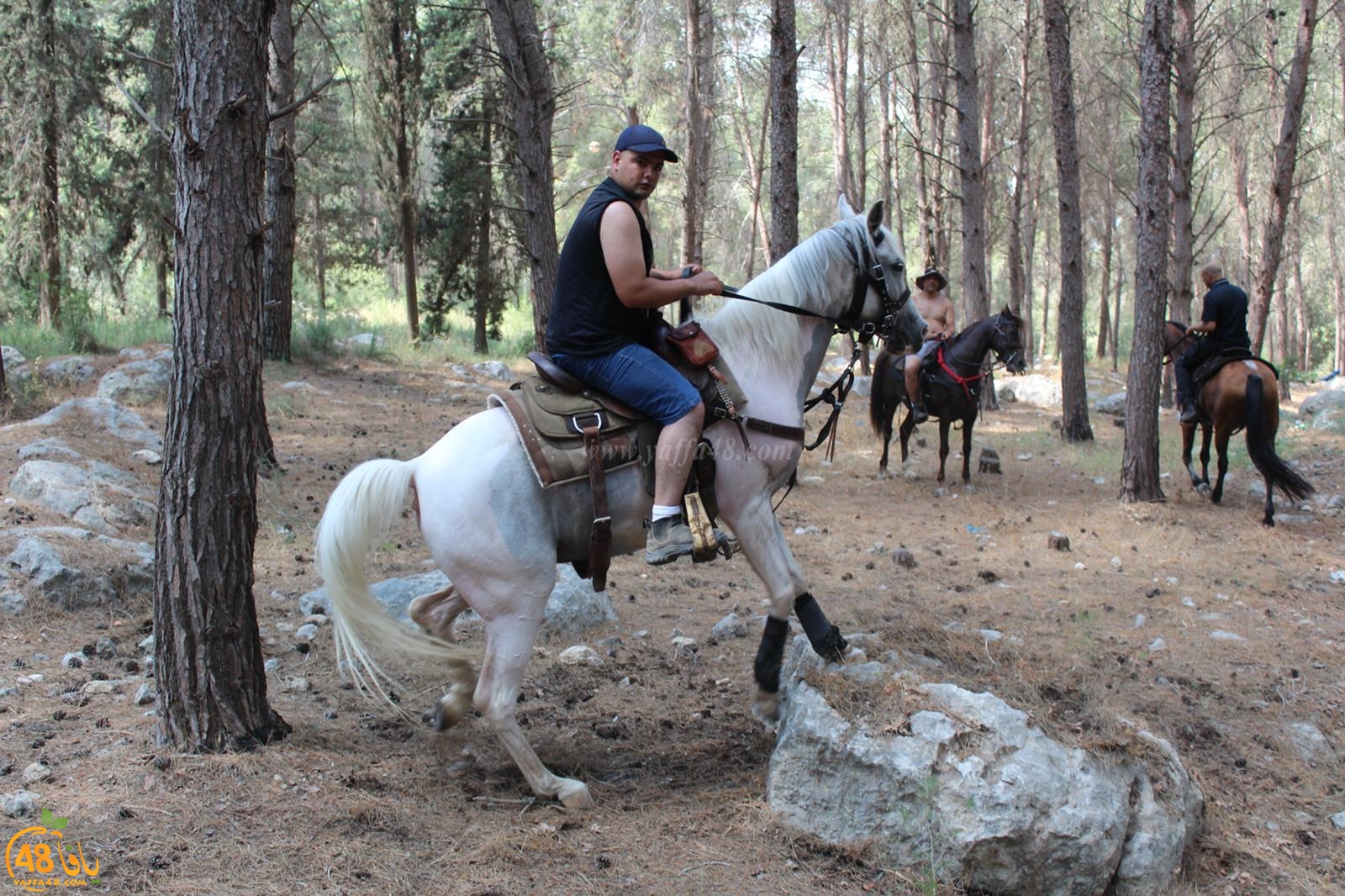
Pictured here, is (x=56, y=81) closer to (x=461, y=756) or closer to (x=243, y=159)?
(x=243, y=159)

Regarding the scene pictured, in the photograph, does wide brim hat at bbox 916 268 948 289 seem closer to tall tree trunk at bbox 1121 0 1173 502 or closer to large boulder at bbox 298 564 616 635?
tall tree trunk at bbox 1121 0 1173 502

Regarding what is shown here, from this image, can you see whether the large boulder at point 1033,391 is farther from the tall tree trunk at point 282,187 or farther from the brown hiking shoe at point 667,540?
the brown hiking shoe at point 667,540

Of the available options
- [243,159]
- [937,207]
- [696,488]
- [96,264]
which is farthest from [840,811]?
[96,264]

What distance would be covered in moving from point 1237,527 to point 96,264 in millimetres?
21313

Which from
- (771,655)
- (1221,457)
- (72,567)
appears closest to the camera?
(771,655)

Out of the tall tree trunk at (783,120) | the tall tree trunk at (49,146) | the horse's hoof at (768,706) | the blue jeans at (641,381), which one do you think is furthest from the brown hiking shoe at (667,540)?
the tall tree trunk at (49,146)

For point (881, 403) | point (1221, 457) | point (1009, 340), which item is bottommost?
point (1221, 457)

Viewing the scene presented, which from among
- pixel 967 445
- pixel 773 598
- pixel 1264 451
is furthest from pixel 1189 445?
pixel 773 598

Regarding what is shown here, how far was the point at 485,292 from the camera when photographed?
23.0 metres

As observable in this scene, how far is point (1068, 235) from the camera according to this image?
52.2 ft

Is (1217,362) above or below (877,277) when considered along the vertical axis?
below

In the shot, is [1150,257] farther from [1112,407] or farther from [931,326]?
[1112,407]

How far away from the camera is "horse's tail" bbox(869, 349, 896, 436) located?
44.8ft

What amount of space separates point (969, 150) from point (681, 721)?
1418 cm
